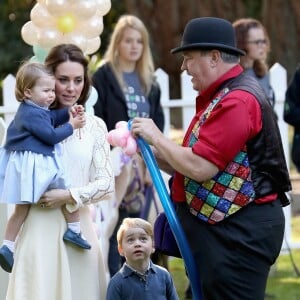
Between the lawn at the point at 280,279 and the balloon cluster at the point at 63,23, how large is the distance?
216 centimetres

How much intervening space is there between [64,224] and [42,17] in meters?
1.69

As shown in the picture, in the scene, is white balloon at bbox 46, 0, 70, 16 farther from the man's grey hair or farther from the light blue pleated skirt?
the man's grey hair

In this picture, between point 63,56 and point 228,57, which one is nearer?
point 228,57

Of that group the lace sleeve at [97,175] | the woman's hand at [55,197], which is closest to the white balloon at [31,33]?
the lace sleeve at [97,175]

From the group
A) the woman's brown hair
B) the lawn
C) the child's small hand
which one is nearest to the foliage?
the lawn

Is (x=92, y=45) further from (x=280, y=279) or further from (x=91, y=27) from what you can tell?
(x=280, y=279)

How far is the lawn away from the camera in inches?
322

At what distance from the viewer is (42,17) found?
270 inches

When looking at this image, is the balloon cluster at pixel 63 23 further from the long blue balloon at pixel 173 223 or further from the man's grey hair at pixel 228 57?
the man's grey hair at pixel 228 57

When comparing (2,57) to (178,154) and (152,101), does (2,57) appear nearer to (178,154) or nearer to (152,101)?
(152,101)

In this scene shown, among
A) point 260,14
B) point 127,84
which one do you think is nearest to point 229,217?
point 127,84

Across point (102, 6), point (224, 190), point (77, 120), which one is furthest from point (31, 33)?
point (224, 190)

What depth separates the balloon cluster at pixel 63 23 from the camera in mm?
6781

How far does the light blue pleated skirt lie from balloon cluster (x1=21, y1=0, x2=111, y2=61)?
1.40 metres
